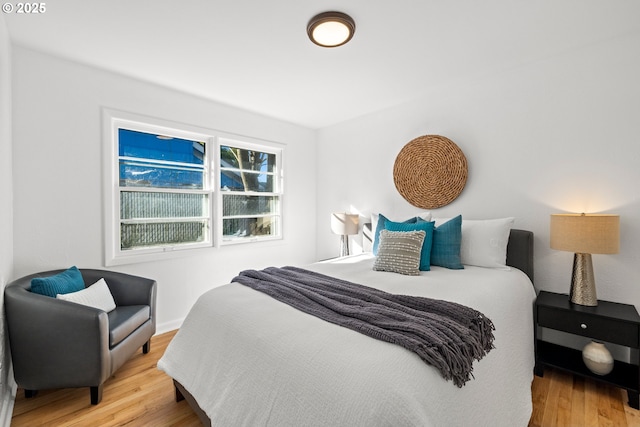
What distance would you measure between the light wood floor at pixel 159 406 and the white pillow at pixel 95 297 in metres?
0.53

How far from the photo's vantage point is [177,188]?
3.14 meters

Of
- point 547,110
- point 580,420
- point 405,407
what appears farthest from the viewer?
point 547,110

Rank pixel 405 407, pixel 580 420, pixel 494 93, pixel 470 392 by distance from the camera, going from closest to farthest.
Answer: pixel 405 407
pixel 470 392
pixel 580 420
pixel 494 93

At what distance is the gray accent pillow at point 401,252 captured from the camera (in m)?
2.22

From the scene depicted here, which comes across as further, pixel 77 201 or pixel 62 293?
pixel 77 201

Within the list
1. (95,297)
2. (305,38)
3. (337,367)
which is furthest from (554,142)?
(95,297)

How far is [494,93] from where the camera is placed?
2703mm

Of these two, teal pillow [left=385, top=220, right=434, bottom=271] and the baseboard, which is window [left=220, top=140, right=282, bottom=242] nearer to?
the baseboard

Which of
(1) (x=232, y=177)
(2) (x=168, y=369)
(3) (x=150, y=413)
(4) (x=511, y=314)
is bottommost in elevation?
(3) (x=150, y=413)

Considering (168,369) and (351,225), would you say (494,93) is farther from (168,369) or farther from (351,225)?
(168,369)

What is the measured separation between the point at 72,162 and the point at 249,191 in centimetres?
179

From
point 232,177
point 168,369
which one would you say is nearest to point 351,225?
point 232,177

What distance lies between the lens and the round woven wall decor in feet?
9.55

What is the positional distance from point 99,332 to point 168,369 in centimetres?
50
